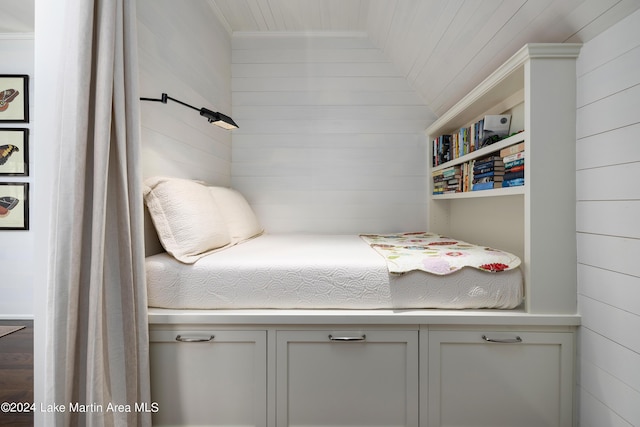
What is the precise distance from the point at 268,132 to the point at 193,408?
2.11 m

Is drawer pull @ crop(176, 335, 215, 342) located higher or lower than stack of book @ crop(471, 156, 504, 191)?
lower

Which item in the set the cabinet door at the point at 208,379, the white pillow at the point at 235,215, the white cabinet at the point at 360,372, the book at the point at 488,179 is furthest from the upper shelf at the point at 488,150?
the white pillow at the point at 235,215

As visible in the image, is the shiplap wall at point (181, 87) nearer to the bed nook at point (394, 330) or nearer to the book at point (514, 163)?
the bed nook at point (394, 330)

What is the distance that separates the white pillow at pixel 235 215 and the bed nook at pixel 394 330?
26.0 inches

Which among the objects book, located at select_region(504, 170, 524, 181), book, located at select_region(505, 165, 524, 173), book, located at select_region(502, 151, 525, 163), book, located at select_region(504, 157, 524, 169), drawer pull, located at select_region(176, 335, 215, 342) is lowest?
drawer pull, located at select_region(176, 335, 215, 342)

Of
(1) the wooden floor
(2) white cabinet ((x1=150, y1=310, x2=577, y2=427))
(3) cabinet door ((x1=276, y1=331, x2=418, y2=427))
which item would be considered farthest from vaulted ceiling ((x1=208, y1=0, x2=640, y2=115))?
(1) the wooden floor

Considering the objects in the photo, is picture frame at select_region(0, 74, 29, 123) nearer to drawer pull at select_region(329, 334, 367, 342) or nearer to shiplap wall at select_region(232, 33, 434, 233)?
shiplap wall at select_region(232, 33, 434, 233)

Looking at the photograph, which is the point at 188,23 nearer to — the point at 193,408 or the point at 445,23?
the point at 445,23

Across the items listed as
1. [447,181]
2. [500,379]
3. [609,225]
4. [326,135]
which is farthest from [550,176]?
[326,135]

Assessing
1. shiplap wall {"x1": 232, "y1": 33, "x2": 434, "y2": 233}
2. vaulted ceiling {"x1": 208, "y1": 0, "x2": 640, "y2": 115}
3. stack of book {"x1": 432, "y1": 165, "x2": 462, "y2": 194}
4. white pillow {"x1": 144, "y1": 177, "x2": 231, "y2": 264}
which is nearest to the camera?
vaulted ceiling {"x1": 208, "y1": 0, "x2": 640, "y2": 115}

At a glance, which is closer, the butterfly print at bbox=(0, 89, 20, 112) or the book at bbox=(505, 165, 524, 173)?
the book at bbox=(505, 165, 524, 173)

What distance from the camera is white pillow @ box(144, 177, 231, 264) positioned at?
1313 millimetres

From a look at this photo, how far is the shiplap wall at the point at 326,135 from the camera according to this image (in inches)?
106

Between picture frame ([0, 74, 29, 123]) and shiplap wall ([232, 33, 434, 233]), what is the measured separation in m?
1.64
